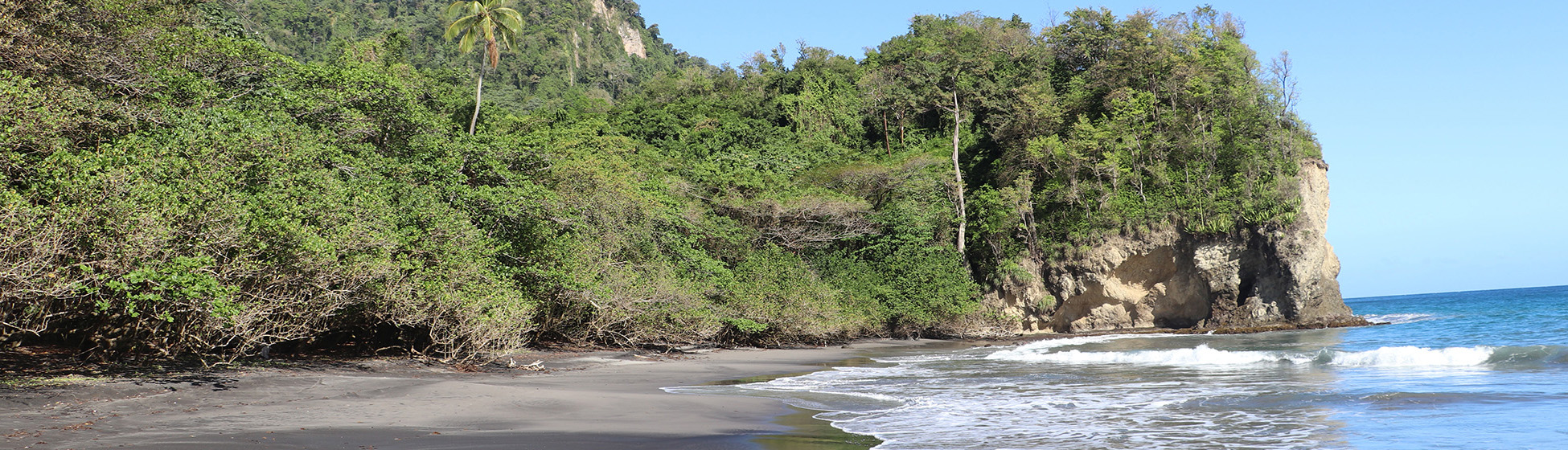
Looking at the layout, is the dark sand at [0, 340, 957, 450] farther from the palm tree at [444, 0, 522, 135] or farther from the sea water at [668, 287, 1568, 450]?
the palm tree at [444, 0, 522, 135]

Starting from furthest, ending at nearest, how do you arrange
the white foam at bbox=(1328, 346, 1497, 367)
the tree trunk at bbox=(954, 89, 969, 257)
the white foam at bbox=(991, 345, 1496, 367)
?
the tree trunk at bbox=(954, 89, 969, 257) < the white foam at bbox=(991, 345, 1496, 367) < the white foam at bbox=(1328, 346, 1497, 367)

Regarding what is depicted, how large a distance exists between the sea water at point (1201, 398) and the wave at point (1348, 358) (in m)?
0.05

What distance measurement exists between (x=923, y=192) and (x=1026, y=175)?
14.4 feet

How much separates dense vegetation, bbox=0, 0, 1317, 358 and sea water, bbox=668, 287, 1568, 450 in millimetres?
5355

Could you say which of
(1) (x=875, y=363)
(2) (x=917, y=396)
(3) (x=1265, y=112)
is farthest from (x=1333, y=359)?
(3) (x=1265, y=112)

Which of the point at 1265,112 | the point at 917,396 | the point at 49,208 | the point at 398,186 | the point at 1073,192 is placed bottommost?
the point at 917,396

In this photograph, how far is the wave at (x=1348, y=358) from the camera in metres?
17.5

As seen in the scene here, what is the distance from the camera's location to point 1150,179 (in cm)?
3700

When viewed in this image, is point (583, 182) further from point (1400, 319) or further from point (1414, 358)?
point (1400, 319)

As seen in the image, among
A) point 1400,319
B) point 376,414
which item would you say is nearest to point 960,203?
point 1400,319

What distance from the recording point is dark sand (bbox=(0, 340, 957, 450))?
739 cm

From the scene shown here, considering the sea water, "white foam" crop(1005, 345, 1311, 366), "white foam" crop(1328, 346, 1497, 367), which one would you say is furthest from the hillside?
"white foam" crop(1328, 346, 1497, 367)

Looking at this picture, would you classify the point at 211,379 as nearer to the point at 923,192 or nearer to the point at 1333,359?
the point at 1333,359

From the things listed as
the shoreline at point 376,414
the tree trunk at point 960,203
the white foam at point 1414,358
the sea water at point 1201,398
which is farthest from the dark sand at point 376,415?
the tree trunk at point 960,203
